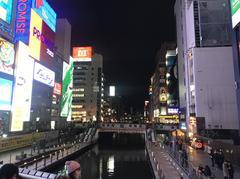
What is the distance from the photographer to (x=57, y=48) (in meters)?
84.5

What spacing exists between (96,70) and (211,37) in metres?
85.5

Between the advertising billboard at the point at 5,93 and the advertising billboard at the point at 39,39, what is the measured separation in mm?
15355

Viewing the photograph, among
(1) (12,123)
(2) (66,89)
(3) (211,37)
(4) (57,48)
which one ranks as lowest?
(1) (12,123)

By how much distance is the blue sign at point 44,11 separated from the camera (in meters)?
50.3

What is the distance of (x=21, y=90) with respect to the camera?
1399 inches

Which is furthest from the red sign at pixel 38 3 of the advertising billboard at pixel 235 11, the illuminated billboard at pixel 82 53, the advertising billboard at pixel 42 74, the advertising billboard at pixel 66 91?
the illuminated billboard at pixel 82 53

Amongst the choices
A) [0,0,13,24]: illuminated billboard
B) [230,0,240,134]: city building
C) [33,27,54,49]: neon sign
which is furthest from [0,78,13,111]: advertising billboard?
[230,0,240,134]: city building

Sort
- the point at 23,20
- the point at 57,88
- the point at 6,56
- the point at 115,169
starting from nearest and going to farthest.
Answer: the point at 115,169 < the point at 6,56 < the point at 23,20 < the point at 57,88

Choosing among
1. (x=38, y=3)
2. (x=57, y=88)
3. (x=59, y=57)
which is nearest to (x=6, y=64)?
(x=38, y=3)

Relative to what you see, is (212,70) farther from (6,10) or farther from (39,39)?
(6,10)

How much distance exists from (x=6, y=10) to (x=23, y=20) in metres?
11.9

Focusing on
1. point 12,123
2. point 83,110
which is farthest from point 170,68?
point 12,123

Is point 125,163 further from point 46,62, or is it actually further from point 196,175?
point 46,62

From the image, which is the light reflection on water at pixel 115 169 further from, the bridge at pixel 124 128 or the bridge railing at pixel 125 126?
the bridge railing at pixel 125 126
